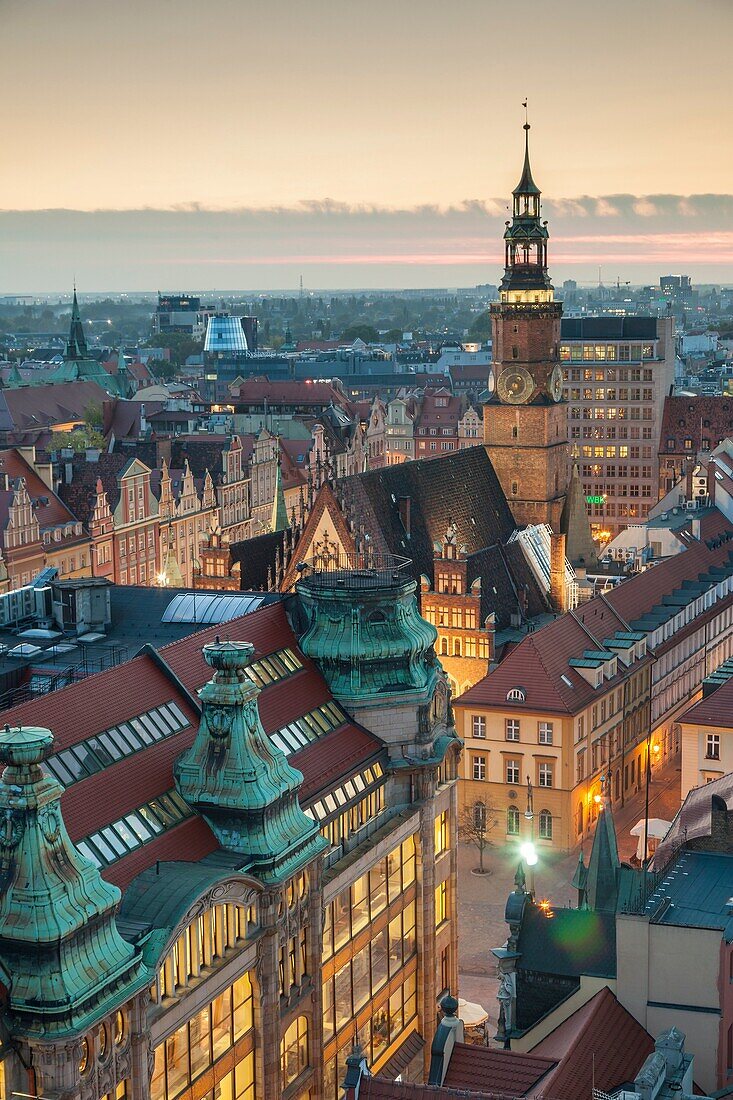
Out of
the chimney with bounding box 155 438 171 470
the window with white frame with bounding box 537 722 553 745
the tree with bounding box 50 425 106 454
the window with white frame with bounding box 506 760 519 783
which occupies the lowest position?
the window with white frame with bounding box 506 760 519 783

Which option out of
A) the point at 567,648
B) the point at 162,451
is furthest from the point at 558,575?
the point at 162,451

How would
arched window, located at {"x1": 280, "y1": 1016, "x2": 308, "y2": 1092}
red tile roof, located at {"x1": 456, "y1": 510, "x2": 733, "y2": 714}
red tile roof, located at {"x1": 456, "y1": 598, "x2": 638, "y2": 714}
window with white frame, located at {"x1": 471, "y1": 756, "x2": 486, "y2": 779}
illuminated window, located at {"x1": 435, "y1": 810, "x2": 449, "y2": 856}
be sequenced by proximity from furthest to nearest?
window with white frame, located at {"x1": 471, "y1": 756, "x2": 486, "y2": 779} → red tile roof, located at {"x1": 456, "y1": 510, "x2": 733, "y2": 714} → red tile roof, located at {"x1": 456, "y1": 598, "x2": 638, "y2": 714} → illuminated window, located at {"x1": 435, "y1": 810, "x2": 449, "y2": 856} → arched window, located at {"x1": 280, "y1": 1016, "x2": 308, "y2": 1092}

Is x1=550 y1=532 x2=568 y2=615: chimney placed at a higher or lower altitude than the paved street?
higher

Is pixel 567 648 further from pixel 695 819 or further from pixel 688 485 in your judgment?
pixel 688 485

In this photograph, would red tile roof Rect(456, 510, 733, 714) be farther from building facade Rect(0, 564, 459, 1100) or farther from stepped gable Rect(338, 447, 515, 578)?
building facade Rect(0, 564, 459, 1100)

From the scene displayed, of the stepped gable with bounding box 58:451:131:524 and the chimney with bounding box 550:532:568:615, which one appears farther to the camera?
the stepped gable with bounding box 58:451:131:524

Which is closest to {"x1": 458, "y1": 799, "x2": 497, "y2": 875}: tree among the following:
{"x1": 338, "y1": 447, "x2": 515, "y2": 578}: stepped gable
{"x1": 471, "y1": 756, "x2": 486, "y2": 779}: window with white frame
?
{"x1": 471, "y1": 756, "x2": 486, "y2": 779}: window with white frame

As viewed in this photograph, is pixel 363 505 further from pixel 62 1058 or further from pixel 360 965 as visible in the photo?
pixel 62 1058
